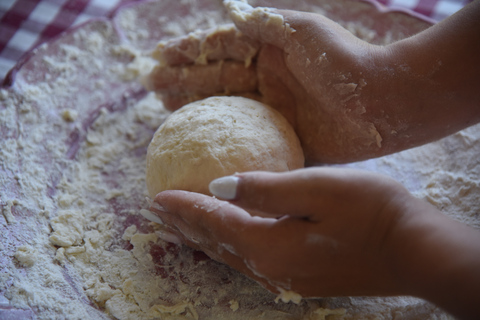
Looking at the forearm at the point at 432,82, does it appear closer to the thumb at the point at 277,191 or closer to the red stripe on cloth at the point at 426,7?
the thumb at the point at 277,191

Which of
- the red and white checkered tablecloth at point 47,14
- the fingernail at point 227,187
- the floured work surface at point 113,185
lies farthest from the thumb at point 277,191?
the red and white checkered tablecloth at point 47,14

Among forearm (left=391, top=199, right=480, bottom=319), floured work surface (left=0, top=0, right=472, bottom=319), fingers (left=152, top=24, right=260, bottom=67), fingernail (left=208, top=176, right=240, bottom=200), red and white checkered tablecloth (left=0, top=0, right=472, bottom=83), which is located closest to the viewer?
forearm (left=391, top=199, right=480, bottom=319)

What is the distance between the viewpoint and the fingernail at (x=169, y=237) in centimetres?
115

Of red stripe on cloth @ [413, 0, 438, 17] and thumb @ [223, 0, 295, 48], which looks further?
red stripe on cloth @ [413, 0, 438, 17]

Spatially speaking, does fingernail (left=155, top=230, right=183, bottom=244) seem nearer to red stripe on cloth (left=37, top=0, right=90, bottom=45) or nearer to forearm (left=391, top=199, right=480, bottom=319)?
forearm (left=391, top=199, right=480, bottom=319)

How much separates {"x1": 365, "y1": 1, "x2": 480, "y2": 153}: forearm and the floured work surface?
250 millimetres

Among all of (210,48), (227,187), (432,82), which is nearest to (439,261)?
(227,187)

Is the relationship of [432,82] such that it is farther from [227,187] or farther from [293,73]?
[227,187]

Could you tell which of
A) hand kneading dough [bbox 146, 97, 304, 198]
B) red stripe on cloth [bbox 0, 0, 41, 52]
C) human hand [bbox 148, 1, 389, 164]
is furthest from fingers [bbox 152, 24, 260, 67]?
red stripe on cloth [bbox 0, 0, 41, 52]

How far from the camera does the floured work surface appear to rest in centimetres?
101

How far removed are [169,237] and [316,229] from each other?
51 cm

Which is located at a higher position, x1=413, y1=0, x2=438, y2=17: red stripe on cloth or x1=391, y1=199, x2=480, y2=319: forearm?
x1=413, y1=0, x2=438, y2=17: red stripe on cloth

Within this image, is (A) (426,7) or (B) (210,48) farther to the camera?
(A) (426,7)

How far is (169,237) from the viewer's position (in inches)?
45.4
